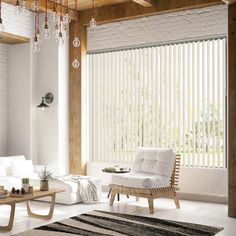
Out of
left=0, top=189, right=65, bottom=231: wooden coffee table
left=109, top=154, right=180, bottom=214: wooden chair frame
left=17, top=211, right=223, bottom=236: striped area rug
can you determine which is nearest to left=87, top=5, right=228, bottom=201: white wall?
left=109, top=154, right=180, bottom=214: wooden chair frame

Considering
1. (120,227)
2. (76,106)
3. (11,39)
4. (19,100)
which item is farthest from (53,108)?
(120,227)

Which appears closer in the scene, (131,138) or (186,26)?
(186,26)

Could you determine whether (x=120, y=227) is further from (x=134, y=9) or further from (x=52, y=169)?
(x=134, y=9)

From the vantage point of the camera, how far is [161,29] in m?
7.05

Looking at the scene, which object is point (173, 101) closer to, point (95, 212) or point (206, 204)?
point (206, 204)

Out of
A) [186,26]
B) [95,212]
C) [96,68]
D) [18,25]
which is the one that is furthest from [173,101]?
[18,25]

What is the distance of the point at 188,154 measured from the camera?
22.3 feet

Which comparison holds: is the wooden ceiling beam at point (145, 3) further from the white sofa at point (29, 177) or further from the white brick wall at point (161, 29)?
the white sofa at point (29, 177)

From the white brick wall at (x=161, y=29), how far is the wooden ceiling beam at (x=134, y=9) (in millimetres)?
127

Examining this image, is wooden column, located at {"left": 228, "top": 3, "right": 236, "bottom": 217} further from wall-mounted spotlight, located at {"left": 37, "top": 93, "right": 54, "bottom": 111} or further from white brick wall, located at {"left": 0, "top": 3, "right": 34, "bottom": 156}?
white brick wall, located at {"left": 0, "top": 3, "right": 34, "bottom": 156}

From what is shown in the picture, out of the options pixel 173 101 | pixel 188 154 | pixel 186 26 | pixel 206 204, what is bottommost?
pixel 206 204

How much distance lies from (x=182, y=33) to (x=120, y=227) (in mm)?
3584

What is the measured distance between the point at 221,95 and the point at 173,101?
853mm

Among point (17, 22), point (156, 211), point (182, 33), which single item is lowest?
point (156, 211)
